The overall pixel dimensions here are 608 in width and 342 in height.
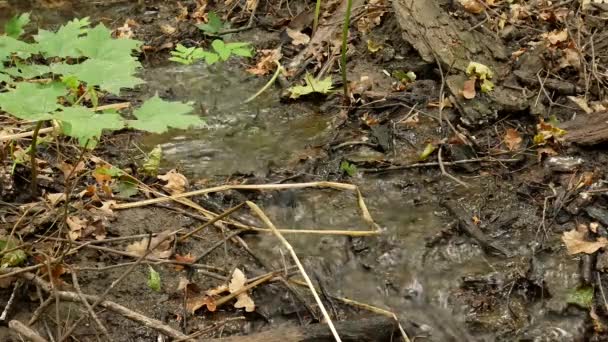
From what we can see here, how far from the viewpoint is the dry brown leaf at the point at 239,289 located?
2.72m

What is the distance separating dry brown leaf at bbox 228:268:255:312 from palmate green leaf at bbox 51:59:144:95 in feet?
3.68

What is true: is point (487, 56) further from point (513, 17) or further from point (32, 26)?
point (32, 26)

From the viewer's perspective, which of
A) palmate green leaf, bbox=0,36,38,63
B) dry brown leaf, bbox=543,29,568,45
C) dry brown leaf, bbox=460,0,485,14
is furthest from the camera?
dry brown leaf, bbox=460,0,485,14

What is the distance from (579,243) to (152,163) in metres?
2.55

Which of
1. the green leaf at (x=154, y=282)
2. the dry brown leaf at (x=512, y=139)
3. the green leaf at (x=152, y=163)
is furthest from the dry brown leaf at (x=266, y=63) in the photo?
the green leaf at (x=154, y=282)

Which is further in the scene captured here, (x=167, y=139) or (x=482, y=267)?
(x=167, y=139)

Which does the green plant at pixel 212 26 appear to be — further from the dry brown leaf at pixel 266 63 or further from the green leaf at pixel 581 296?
the green leaf at pixel 581 296

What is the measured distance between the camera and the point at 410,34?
15.3 feet

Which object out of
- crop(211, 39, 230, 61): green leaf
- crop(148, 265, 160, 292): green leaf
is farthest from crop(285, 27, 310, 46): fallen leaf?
crop(148, 265, 160, 292): green leaf

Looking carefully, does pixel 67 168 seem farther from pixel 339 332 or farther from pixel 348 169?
pixel 339 332

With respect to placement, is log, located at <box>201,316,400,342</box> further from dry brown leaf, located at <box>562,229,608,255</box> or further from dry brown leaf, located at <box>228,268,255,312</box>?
dry brown leaf, located at <box>562,229,608,255</box>

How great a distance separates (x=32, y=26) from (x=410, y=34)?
4426mm

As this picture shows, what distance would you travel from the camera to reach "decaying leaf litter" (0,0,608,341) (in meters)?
2.68

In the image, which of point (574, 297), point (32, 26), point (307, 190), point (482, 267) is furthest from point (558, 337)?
point (32, 26)
